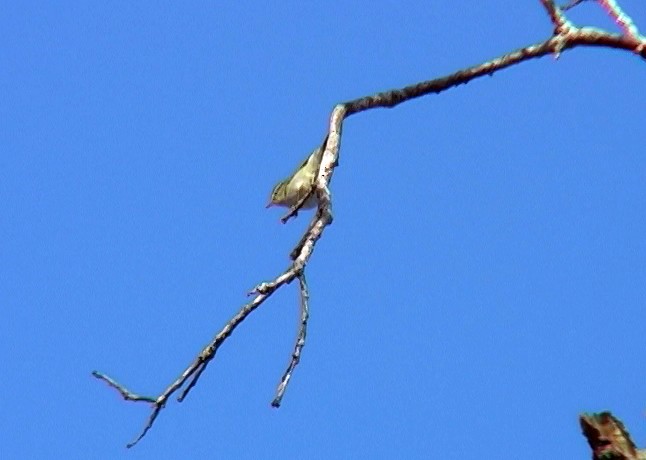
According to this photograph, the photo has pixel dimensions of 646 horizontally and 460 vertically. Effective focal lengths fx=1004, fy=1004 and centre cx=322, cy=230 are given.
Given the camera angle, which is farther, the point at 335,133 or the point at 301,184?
the point at 301,184

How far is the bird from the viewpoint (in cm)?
339

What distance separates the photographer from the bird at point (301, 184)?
11.1ft

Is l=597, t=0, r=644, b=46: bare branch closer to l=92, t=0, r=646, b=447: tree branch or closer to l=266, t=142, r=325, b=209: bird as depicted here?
l=92, t=0, r=646, b=447: tree branch

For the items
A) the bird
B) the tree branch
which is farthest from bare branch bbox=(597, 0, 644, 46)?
the bird

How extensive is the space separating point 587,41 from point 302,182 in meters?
1.15

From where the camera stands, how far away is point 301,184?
3.76 m

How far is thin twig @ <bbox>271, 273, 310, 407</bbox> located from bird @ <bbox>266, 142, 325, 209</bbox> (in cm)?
32

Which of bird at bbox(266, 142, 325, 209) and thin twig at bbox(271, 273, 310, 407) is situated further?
bird at bbox(266, 142, 325, 209)

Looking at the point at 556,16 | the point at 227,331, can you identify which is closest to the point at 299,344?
the point at 227,331

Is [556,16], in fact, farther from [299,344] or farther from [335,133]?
[299,344]

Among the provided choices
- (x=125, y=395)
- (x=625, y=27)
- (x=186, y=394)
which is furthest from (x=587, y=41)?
(x=125, y=395)

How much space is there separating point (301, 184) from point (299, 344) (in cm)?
88

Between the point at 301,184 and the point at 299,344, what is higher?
the point at 301,184

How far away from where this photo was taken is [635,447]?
2348mm
